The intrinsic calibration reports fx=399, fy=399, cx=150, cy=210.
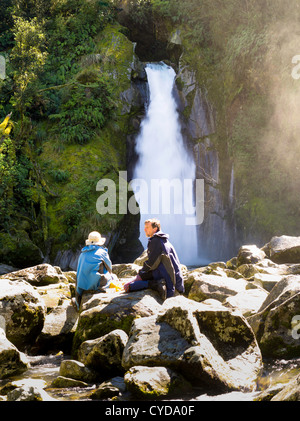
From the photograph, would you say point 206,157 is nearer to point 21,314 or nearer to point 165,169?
point 165,169

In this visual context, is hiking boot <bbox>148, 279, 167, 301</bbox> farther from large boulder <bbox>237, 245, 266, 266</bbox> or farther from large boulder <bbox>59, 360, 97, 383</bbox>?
large boulder <bbox>237, 245, 266, 266</bbox>

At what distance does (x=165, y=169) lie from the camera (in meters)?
23.2

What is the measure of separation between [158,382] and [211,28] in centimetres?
2192

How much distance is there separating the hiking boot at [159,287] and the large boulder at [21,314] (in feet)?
5.61

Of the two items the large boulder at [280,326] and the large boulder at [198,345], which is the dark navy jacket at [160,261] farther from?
the large boulder at [280,326]

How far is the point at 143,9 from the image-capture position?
81.4ft

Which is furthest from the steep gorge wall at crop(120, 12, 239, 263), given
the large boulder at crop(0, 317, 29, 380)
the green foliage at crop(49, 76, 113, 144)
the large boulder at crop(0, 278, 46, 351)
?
the large boulder at crop(0, 317, 29, 380)

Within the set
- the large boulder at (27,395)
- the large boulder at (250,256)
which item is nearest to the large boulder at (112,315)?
the large boulder at (27,395)

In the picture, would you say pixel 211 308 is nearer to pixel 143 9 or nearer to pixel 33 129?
pixel 33 129

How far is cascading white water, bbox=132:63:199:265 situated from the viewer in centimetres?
2280

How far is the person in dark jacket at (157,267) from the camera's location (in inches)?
235

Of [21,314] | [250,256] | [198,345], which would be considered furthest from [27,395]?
[250,256]

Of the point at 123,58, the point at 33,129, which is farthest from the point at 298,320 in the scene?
the point at 123,58

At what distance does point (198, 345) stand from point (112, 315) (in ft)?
5.33
